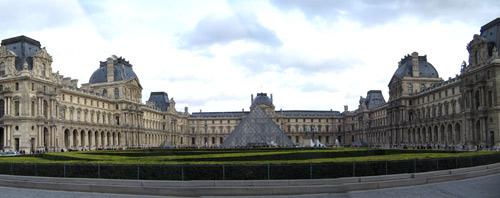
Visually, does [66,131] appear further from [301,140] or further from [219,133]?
[301,140]

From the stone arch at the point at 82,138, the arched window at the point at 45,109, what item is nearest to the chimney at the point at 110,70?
the stone arch at the point at 82,138

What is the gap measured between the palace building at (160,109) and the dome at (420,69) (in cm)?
18

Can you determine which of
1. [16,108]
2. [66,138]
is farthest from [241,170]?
[66,138]

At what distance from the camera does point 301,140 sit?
367ft

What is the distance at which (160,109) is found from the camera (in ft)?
318

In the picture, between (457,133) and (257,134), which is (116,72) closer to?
(257,134)

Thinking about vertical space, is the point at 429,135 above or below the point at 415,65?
below

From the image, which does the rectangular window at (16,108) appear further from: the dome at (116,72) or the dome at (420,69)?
the dome at (420,69)

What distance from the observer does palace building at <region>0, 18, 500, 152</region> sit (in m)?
48.6

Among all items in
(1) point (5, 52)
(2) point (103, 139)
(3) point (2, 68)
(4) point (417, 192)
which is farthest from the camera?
(2) point (103, 139)

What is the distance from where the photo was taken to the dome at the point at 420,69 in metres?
73.7

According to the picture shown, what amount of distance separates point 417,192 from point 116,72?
65.5 m

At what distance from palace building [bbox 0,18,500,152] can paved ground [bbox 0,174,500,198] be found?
34951mm

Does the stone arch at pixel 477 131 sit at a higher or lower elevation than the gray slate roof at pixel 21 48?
lower
